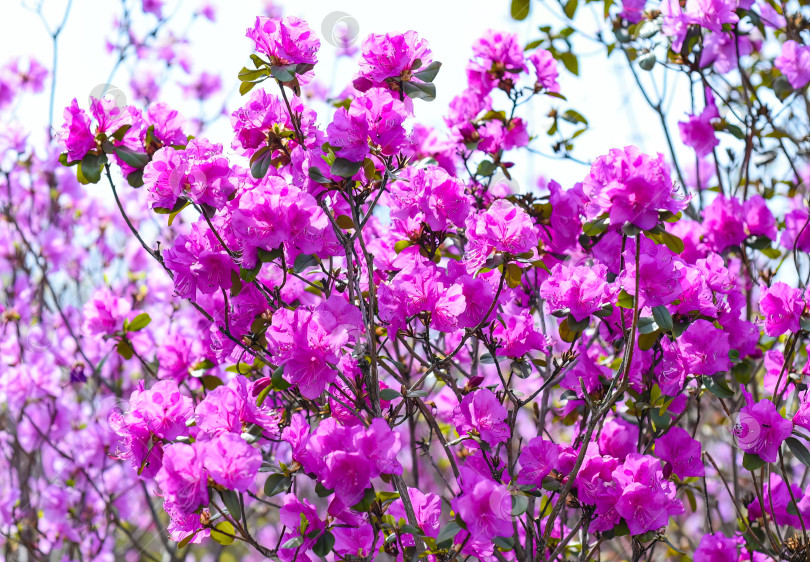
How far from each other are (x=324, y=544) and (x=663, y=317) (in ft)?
2.75

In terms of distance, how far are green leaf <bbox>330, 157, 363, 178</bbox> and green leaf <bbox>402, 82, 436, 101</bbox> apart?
0.27 meters

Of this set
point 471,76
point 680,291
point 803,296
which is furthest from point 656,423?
point 471,76

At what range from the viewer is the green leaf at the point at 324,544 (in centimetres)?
137

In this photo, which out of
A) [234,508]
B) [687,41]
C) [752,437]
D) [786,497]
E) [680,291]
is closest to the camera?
[234,508]

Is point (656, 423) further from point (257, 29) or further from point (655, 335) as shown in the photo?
point (257, 29)

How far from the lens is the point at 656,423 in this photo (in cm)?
175

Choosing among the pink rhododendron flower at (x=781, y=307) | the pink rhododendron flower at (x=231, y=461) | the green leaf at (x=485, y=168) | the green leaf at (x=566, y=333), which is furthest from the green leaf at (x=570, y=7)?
the pink rhododendron flower at (x=231, y=461)

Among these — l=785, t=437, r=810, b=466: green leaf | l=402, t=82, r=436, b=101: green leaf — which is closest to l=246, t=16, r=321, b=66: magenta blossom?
l=402, t=82, r=436, b=101: green leaf

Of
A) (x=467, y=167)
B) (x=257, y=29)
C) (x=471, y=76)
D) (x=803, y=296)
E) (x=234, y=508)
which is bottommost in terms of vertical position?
(x=234, y=508)

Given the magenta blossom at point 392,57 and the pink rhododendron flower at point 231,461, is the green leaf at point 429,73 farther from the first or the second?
the pink rhododendron flower at point 231,461

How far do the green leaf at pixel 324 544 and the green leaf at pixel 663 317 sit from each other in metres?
Answer: 0.81

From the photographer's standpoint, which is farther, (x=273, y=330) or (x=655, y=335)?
(x=655, y=335)

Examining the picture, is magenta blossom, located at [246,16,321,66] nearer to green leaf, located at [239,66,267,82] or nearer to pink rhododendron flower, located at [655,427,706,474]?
green leaf, located at [239,66,267,82]

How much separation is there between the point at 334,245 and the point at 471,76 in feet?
→ 3.36
